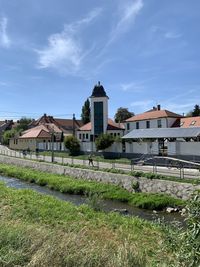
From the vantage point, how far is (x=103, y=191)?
2645 cm

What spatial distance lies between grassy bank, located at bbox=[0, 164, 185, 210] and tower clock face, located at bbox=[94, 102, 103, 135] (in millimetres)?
21388

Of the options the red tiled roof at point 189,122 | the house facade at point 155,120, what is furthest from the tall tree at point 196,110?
the red tiled roof at point 189,122

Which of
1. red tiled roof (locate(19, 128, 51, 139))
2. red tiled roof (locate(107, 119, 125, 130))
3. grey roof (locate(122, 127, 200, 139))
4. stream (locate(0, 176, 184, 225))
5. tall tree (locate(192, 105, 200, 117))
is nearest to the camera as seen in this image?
stream (locate(0, 176, 184, 225))

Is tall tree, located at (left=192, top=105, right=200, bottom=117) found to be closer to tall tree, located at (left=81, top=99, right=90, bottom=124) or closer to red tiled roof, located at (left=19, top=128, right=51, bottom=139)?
tall tree, located at (left=81, top=99, right=90, bottom=124)

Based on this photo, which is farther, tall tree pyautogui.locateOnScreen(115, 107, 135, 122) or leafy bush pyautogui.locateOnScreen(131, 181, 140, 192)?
tall tree pyautogui.locateOnScreen(115, 107, 135, 122)

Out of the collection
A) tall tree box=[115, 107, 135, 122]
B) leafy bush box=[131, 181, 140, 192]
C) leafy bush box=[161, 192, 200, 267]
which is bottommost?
leafy bush box=[131, 181, 140, 192]

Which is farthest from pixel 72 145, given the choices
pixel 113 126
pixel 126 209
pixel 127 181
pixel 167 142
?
pixel 126 209

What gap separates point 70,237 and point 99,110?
49340 mm

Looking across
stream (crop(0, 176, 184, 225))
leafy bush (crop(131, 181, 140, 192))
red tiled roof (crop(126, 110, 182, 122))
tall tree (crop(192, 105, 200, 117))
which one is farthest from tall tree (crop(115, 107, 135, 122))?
leafy bush (crop(131, 181, 140, 192))

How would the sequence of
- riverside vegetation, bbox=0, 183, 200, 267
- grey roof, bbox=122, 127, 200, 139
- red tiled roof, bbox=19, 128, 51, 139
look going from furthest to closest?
red tiled roof, bbox=19, 128, 51, 139 → grey roof, bbox=122, 127, 200, 139 → riverside vegetation, bbox=0, 183, 200, 267

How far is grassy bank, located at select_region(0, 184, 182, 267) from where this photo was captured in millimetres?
6770

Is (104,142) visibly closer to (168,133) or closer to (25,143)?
(168,133)

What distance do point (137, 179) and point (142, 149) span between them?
1703 centimetres

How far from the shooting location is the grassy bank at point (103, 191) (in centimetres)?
2162
